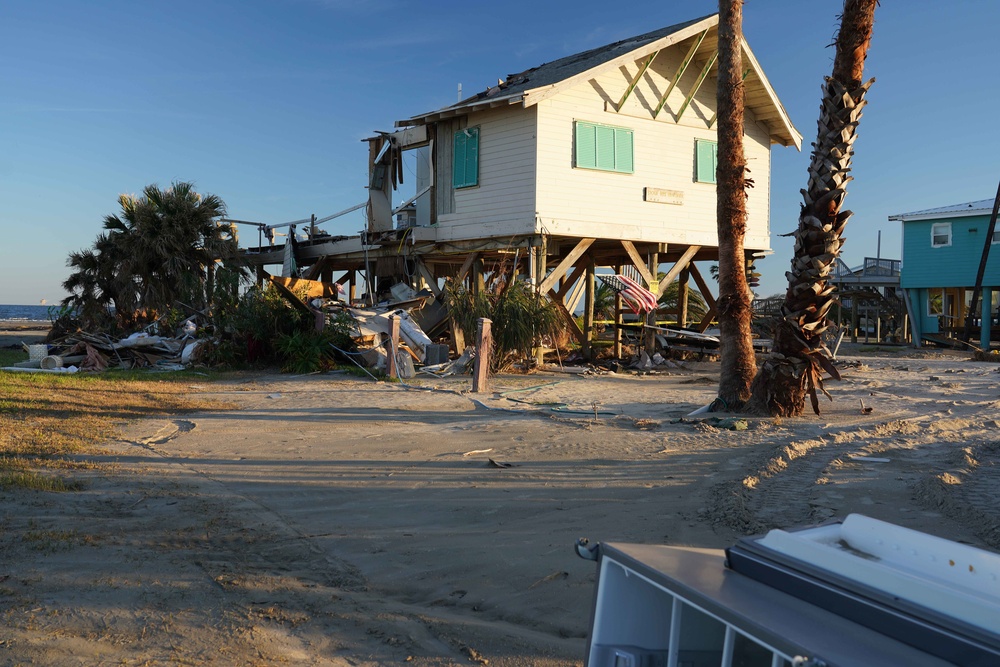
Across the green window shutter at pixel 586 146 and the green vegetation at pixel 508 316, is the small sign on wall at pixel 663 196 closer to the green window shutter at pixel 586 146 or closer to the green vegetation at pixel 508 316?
the green window shutter at pixel 586 146

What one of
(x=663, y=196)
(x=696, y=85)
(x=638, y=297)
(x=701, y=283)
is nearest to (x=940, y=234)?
(x=701, y=283)

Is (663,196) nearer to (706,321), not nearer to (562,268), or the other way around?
(562,268)

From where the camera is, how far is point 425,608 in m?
3.92

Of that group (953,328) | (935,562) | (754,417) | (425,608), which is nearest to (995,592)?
(935,562)

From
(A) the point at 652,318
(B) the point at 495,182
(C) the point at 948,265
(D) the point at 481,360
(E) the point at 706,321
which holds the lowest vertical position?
(D) the point at 481,360

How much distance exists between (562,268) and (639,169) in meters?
3.02

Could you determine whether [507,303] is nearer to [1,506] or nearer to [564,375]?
[564,375]

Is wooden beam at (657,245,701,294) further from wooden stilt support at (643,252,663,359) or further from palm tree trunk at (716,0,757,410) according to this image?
palm tree trunk at (716,0,757,410)

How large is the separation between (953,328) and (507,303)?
22.9m

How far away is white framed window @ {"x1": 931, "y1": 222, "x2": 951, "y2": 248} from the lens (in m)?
29.0

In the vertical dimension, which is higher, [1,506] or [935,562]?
[935,562]

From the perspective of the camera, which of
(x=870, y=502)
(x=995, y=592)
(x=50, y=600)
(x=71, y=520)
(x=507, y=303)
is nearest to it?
(x=995, y=592)

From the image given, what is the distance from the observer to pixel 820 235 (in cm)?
926

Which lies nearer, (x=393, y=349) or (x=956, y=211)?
(x=393, y=349)
